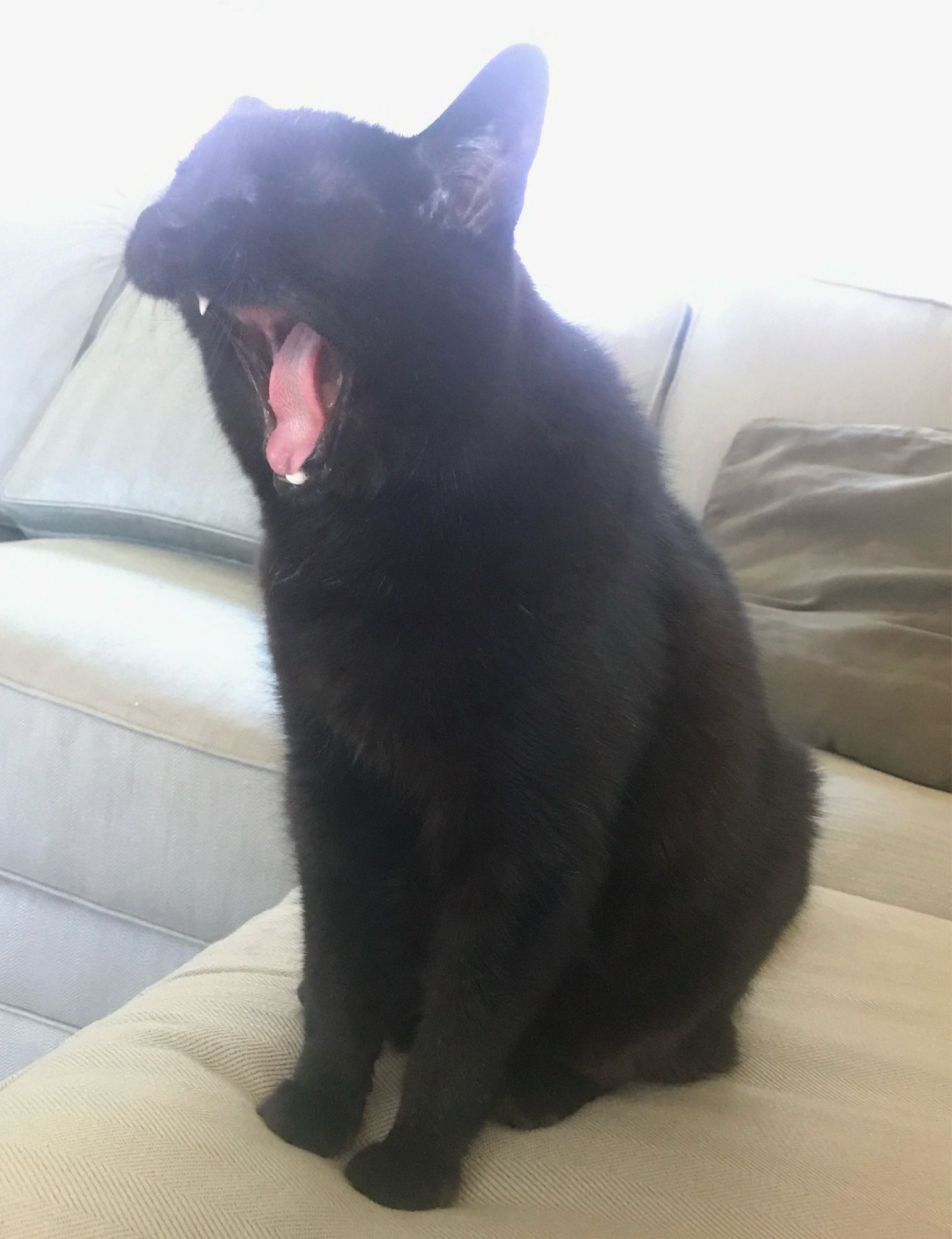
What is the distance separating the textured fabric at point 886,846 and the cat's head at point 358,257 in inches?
26.5

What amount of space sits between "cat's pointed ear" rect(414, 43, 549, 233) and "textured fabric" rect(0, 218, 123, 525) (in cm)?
143

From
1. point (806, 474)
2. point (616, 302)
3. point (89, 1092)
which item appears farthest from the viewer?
point (616, 302)

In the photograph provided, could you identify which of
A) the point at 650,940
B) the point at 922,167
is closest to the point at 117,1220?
the point at 650,940

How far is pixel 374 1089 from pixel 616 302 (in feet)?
4.44

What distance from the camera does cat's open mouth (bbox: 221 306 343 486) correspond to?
64 cm

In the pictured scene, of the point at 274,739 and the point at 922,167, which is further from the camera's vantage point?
the point at 922,167

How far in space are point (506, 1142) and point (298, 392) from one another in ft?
1.65

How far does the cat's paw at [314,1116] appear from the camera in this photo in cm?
64

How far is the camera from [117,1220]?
1.61 ft

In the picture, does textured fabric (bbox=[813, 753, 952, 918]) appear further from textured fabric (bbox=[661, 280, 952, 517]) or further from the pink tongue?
the pink tongue

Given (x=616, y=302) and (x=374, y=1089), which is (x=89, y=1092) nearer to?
(x=374, y=1089)

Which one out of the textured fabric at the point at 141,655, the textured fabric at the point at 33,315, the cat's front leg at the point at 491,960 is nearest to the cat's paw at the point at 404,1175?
the cat's front leg at the point at 491,960

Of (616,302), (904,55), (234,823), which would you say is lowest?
(234,823)

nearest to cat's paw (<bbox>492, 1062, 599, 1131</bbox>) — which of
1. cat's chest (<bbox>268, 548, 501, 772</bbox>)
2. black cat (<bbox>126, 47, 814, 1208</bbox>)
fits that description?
black cat (<bbox>126, 47, 814, 1208</bbox>)
